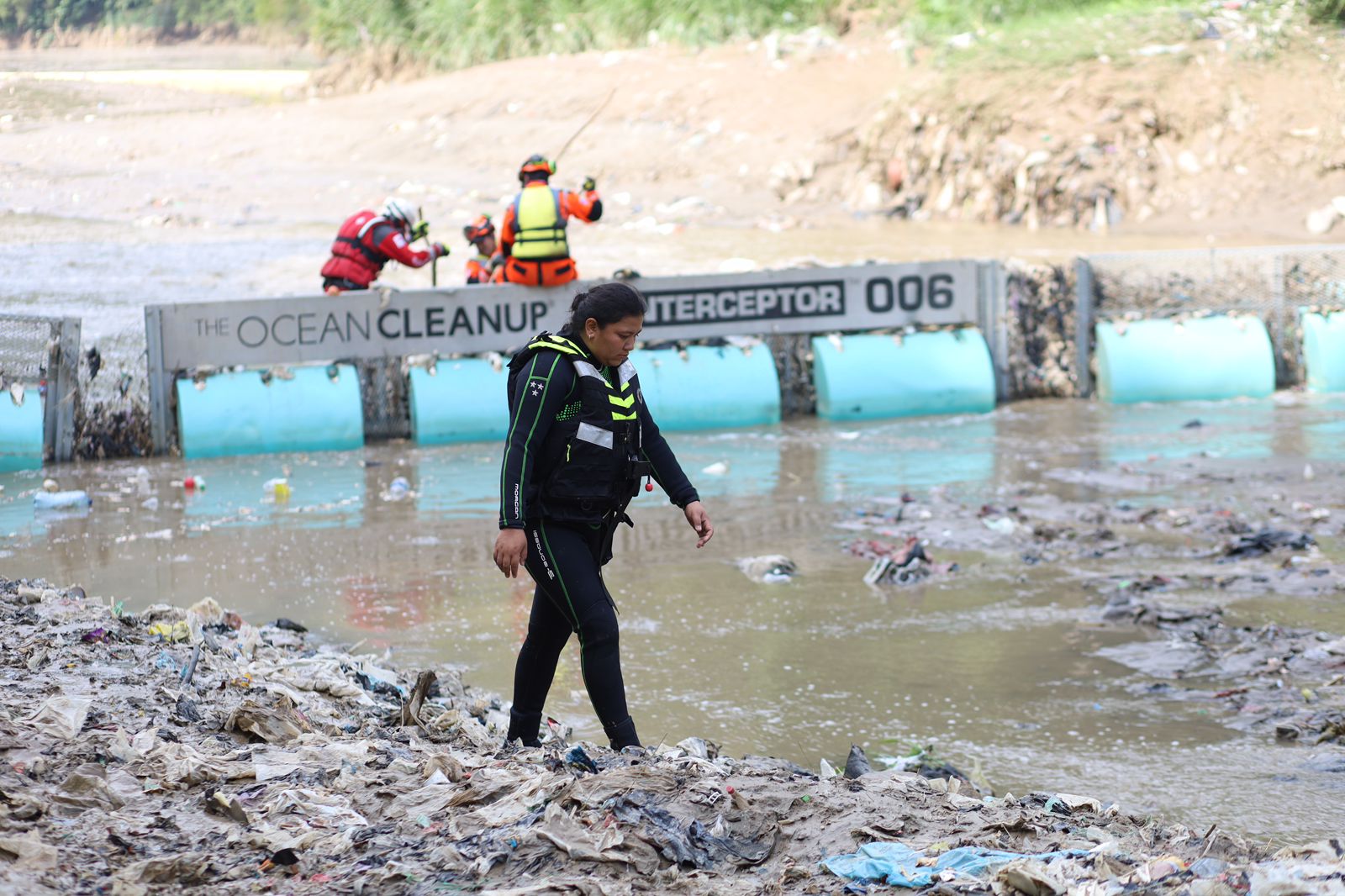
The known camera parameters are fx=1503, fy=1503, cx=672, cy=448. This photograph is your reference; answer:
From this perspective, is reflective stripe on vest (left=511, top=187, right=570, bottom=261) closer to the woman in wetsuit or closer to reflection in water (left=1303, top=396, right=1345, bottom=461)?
reflection in water (left=1303, top=396, right=1345, bottom=461)

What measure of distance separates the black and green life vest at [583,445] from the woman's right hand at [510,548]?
6.2 inches

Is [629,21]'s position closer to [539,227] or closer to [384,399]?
[539,227]

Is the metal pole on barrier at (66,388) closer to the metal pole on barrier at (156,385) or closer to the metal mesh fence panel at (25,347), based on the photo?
the metal mesh fence panel at (25,347)

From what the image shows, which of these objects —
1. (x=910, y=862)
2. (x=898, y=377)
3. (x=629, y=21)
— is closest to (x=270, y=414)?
(x=898, y=377)

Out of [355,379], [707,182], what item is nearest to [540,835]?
[355,379]

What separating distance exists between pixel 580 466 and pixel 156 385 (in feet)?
24.5

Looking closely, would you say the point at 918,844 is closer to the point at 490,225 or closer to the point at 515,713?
the point at 515,713

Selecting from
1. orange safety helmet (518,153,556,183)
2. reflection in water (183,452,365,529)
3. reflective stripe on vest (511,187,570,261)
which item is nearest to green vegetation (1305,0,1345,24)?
orange safety helmet (518,153,556,183)

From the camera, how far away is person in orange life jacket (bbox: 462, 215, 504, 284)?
1250 centimetres

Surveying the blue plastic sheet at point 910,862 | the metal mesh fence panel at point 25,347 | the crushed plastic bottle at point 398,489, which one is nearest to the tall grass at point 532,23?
the metal mesh fence panel at point 25,347

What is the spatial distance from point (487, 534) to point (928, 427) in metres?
4.50

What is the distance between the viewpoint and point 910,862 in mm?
3461

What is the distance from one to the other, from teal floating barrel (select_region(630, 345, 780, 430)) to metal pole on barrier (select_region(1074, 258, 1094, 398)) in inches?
107

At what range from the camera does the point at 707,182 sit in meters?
24.2
